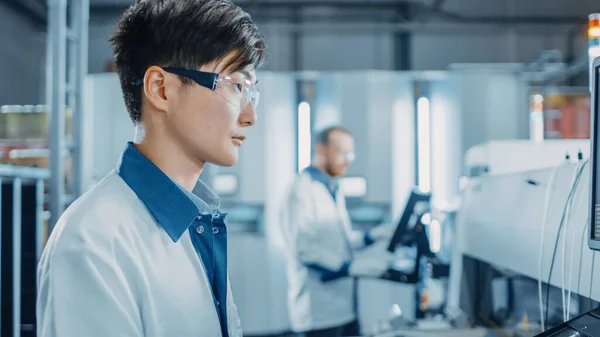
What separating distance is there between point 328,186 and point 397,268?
62cm

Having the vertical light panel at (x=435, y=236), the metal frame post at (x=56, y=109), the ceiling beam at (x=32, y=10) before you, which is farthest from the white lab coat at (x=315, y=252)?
the ceiling beam at (x=32, y=10)

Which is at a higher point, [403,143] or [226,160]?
[403,143]

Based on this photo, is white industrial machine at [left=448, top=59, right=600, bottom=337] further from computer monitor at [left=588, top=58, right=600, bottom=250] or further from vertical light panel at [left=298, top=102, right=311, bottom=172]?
vertical light panel at [left=298, top=102, right=311, bottom=172]

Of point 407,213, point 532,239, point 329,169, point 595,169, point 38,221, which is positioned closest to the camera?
point 595,169

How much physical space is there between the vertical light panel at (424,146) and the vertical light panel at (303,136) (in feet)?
3.00

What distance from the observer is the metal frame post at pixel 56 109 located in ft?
8.42

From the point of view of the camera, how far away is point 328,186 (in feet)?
11.6

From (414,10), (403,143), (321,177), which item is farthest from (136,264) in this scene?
(414,10)

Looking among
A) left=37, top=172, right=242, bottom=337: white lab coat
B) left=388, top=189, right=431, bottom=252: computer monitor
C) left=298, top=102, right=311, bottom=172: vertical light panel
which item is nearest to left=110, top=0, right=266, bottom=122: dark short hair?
left=37, top=172, right=242, bottom=337: white lab coat

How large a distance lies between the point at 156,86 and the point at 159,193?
0.18 m

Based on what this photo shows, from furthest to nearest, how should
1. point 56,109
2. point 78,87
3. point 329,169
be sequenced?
point 329,169, point 78,87, point 56,109

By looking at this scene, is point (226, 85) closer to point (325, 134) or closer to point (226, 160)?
point (226, 160)

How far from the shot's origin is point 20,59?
6.54m

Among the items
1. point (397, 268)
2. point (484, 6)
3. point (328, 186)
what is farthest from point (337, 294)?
point (484, 6)
